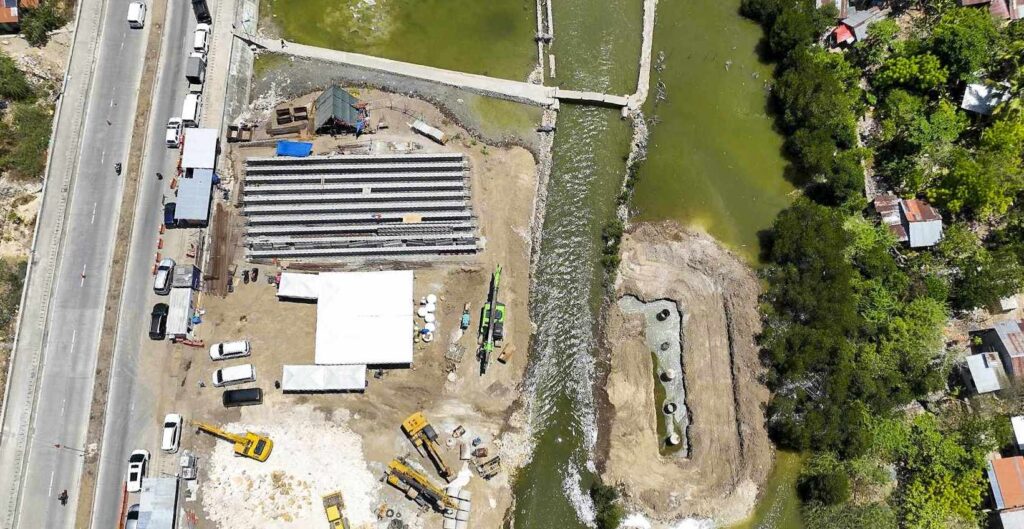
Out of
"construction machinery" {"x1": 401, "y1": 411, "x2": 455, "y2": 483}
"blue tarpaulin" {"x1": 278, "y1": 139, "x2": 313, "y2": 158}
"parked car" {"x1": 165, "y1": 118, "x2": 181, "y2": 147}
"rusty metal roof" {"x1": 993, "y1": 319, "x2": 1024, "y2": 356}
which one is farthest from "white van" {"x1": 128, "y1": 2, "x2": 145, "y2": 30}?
"rusty metal roof" {"x1": 993, "y1": 319, "x2": 1024, "y2": 356}

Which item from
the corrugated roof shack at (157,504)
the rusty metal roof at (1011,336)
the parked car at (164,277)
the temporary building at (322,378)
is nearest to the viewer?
the corrugated roof shack at (157,504)

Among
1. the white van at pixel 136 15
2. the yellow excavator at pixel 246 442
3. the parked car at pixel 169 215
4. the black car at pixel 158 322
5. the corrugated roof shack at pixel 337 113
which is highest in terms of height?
the white van at pixel 136 15

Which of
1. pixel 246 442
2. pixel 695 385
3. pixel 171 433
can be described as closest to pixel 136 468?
pixel 171 433

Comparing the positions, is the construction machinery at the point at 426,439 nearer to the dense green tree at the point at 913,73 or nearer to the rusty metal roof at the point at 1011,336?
the rusty metal roof at the point at 1011,336

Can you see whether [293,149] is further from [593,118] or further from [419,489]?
[419,489]

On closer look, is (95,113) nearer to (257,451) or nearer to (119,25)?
(119,25)

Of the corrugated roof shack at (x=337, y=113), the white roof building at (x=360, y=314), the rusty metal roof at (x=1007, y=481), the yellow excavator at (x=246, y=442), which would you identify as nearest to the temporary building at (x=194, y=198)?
the white roof building at (x=360, y=314)

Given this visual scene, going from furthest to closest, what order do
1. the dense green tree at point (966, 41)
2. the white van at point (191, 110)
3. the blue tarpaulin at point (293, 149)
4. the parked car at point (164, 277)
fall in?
the blue tarpaulin at point (293, 149), the dense green tree at point (966, 41), the white van at point (191, 110), the parked car at point (164, 277)

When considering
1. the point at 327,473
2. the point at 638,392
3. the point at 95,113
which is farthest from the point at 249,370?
the point at 638,392
